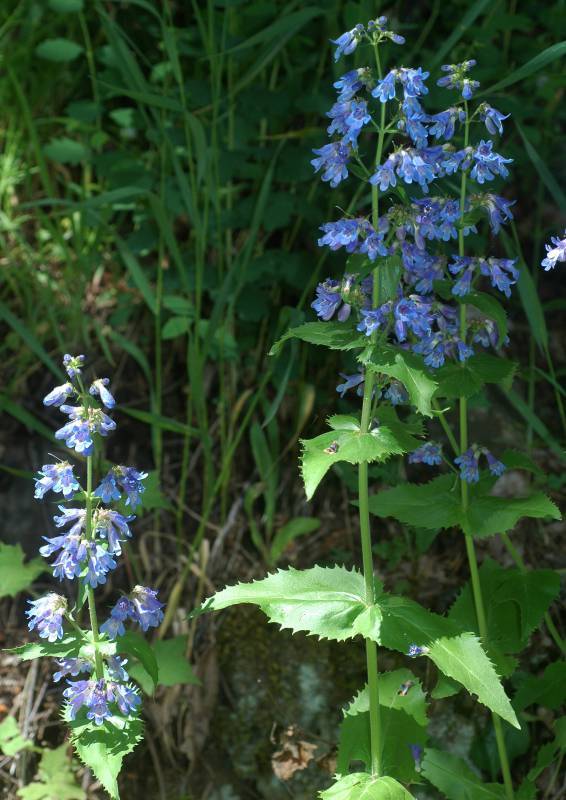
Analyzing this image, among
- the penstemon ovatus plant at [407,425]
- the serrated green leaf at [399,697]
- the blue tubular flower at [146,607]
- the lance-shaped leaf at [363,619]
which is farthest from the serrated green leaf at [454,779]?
the blue tubular flower at [146,607]

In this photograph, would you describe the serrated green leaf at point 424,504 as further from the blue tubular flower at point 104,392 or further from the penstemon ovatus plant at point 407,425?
the blue tubular flower at point 104,392

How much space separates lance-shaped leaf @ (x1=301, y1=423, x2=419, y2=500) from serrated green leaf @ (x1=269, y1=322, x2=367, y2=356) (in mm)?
230

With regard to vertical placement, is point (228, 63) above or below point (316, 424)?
above

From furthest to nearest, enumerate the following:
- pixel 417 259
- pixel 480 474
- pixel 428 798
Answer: pixel 428 798, pixel 480 474, pixel 417 259

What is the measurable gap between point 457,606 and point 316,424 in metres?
1.19

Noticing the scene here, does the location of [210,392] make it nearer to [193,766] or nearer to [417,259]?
[193,766]

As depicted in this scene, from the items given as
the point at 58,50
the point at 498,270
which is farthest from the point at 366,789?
the point at 58,50

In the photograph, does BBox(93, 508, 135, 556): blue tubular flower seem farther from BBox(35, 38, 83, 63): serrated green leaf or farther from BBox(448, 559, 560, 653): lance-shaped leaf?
BBox(35, 38, 83, 63): serrated green leaf

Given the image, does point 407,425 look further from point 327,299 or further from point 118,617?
point 118,617

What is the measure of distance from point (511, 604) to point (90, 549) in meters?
1.31

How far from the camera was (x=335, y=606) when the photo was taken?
240 cm

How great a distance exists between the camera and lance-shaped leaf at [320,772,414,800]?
2359 millimetres

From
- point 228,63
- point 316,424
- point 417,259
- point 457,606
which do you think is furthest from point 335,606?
point 228,63

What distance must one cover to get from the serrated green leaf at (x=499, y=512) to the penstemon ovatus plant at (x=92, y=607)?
914 millimetres
